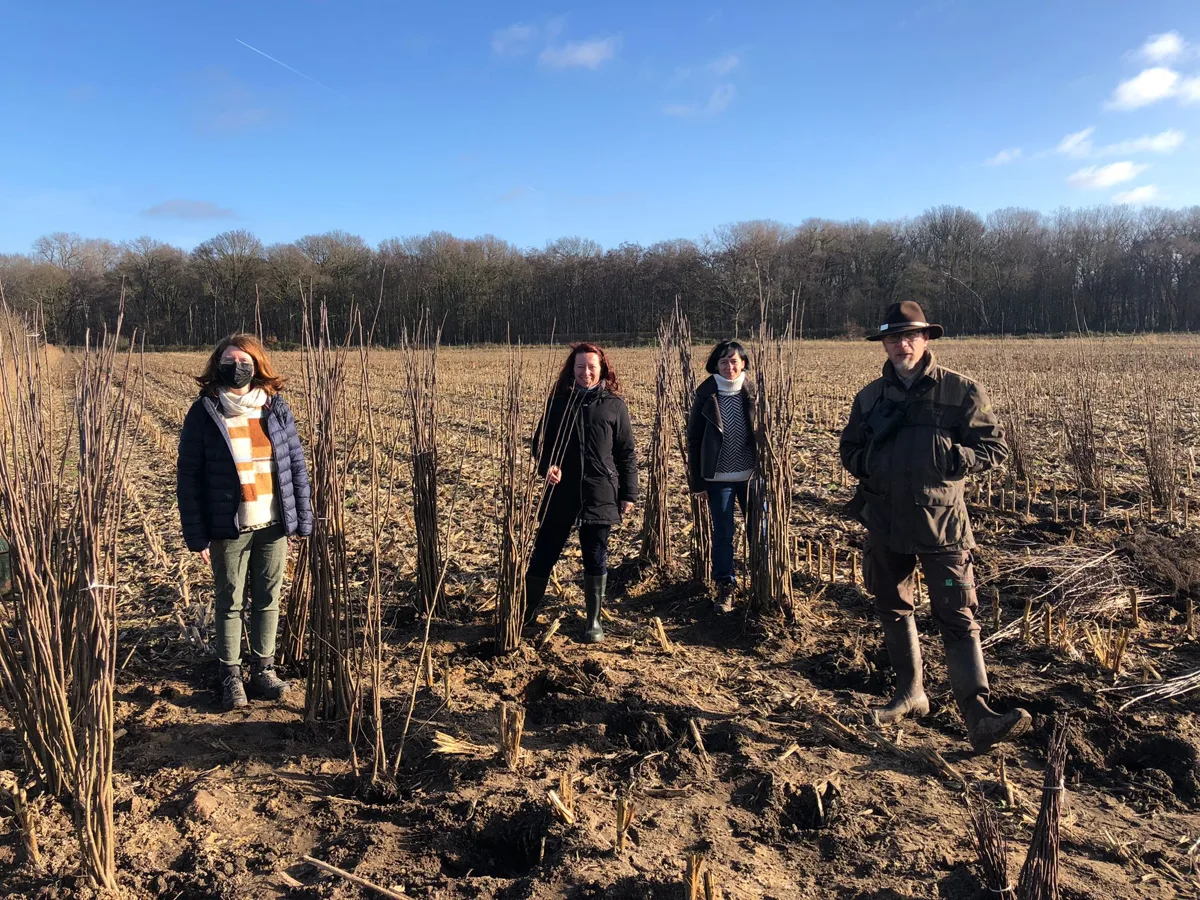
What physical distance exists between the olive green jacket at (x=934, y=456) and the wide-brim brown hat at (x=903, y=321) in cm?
14

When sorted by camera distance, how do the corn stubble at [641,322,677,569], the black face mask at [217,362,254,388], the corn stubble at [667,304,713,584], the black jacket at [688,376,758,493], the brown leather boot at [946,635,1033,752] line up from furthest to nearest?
the corn stubble at [641,322,677,569]
the corn stubble at [667,304,713,584]
the black jacket at [688,376,758,493]
the black face mask at [217,362,254,388]
the brown leather boot at [946,635,1033,752]

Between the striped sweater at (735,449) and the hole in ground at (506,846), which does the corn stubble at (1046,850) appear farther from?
the striped sweater at (735,449)

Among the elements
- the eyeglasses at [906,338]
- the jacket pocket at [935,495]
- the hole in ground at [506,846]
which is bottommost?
the hole in ground at [506,846]

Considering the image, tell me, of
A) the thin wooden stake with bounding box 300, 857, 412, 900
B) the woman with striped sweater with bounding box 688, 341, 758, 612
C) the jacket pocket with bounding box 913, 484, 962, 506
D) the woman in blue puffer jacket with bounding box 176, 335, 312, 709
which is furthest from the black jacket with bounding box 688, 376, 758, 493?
the thin wooden stake with bounding box 300, 857, 412, 900

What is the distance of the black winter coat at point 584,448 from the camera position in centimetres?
346

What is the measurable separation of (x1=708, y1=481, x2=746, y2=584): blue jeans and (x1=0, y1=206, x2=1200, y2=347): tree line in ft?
3.14

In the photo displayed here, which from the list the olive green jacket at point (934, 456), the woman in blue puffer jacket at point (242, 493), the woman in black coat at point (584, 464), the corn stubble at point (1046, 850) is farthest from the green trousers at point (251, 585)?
the corn stubble at point (1046, 850)

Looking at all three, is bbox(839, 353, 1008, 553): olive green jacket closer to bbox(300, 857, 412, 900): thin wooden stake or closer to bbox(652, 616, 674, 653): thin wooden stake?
bbox(652, 616, 674, 653): thin wooden stake

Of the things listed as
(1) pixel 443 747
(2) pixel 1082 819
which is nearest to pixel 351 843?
(1) pixel 443 747

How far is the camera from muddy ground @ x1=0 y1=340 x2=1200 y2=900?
1963 mm

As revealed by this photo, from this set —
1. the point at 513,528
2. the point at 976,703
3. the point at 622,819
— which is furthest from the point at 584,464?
the point at 976,703

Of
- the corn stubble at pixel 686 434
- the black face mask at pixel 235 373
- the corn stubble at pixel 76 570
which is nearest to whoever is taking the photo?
the corn stubble at pixel 76 570

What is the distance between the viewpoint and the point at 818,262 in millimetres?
31656

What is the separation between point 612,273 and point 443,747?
44317mm
